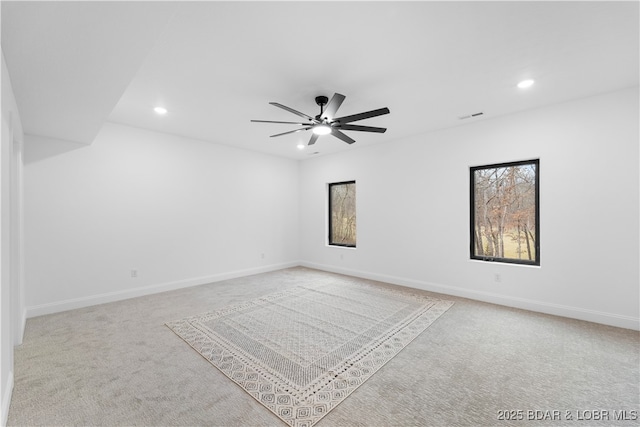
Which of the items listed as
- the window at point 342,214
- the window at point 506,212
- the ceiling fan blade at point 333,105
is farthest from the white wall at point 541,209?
the ceiling fan blade at point 333,105

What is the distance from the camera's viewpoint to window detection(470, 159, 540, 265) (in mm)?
3955

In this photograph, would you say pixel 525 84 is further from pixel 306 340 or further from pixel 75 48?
pixel 75 48

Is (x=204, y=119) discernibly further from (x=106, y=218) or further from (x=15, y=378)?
(x=15, y=378)

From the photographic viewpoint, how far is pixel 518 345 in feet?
9.21

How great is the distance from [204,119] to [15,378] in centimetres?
333

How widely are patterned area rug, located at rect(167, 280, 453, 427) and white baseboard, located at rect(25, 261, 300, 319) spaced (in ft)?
5.01

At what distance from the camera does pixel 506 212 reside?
4.22 meters

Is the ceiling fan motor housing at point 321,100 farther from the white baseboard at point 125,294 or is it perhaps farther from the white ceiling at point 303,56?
the white baseboard at point 125,294

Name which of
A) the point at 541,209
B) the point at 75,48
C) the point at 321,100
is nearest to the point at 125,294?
the point at 75,48

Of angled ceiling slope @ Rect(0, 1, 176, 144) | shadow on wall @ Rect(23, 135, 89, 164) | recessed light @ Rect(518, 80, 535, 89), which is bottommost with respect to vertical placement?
shadow on wall @ Rect(23, 135, 89, 164)

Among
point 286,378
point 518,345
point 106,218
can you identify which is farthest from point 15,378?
point 518,345

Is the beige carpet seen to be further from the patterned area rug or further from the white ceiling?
the white ceiling

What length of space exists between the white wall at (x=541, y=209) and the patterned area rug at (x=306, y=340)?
86 cm

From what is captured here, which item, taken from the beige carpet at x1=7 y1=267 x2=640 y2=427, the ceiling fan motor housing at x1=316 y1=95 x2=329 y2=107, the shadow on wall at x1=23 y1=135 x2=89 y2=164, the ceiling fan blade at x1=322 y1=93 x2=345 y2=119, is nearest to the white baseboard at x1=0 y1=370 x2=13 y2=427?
the beige carpet at x1=7 y1=267 x2=640 y2=427
